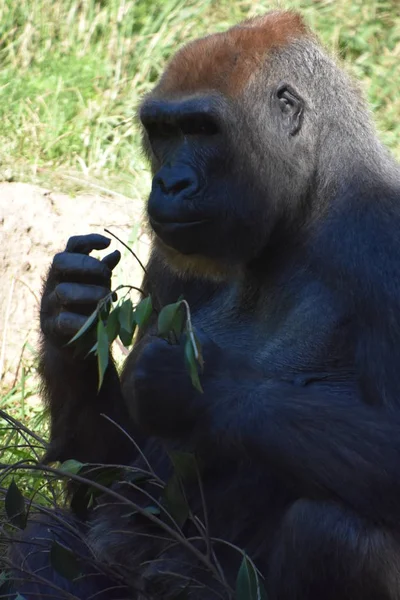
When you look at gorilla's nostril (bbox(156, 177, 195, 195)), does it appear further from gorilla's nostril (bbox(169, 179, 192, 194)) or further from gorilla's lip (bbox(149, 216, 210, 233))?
gorilla's lip (bbox(149, 216, 210, 233))

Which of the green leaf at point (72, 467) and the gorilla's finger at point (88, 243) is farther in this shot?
the gorilla's finger at point (88, 243)

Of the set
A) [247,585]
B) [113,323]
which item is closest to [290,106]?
[113,323]

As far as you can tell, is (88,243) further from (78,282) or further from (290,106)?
(290,106)

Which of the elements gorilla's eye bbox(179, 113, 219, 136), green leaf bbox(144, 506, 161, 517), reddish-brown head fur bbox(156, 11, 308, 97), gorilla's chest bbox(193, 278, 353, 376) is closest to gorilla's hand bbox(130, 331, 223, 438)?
gorilla's chest bbox(193, 278, 353, 376)

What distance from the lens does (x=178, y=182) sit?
12.6 ft

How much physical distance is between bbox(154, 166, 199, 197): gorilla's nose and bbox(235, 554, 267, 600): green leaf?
4.00 ft

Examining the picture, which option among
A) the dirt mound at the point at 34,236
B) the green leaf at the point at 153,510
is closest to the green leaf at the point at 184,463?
the green leaf at the point at 153,510

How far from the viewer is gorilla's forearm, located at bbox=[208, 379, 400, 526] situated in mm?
3416

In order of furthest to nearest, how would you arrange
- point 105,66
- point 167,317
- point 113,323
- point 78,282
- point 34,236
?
point 105,66
point 34,236
point 78,282
point 113,323
point 167,317

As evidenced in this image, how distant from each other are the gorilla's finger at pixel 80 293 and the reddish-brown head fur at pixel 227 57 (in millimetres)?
749

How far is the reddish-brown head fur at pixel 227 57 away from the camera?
13.1 ft

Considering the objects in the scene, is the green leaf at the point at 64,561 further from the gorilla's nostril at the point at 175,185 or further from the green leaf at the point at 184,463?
the gorilla's nostril at the point at 175,185

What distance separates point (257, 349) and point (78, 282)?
26.4 inches

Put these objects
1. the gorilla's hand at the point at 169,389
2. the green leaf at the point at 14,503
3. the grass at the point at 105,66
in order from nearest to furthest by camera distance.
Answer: the gorilla's hand at the point at 169,389
the green leaf at the point at 14,503
the grass at the point at 105,66
